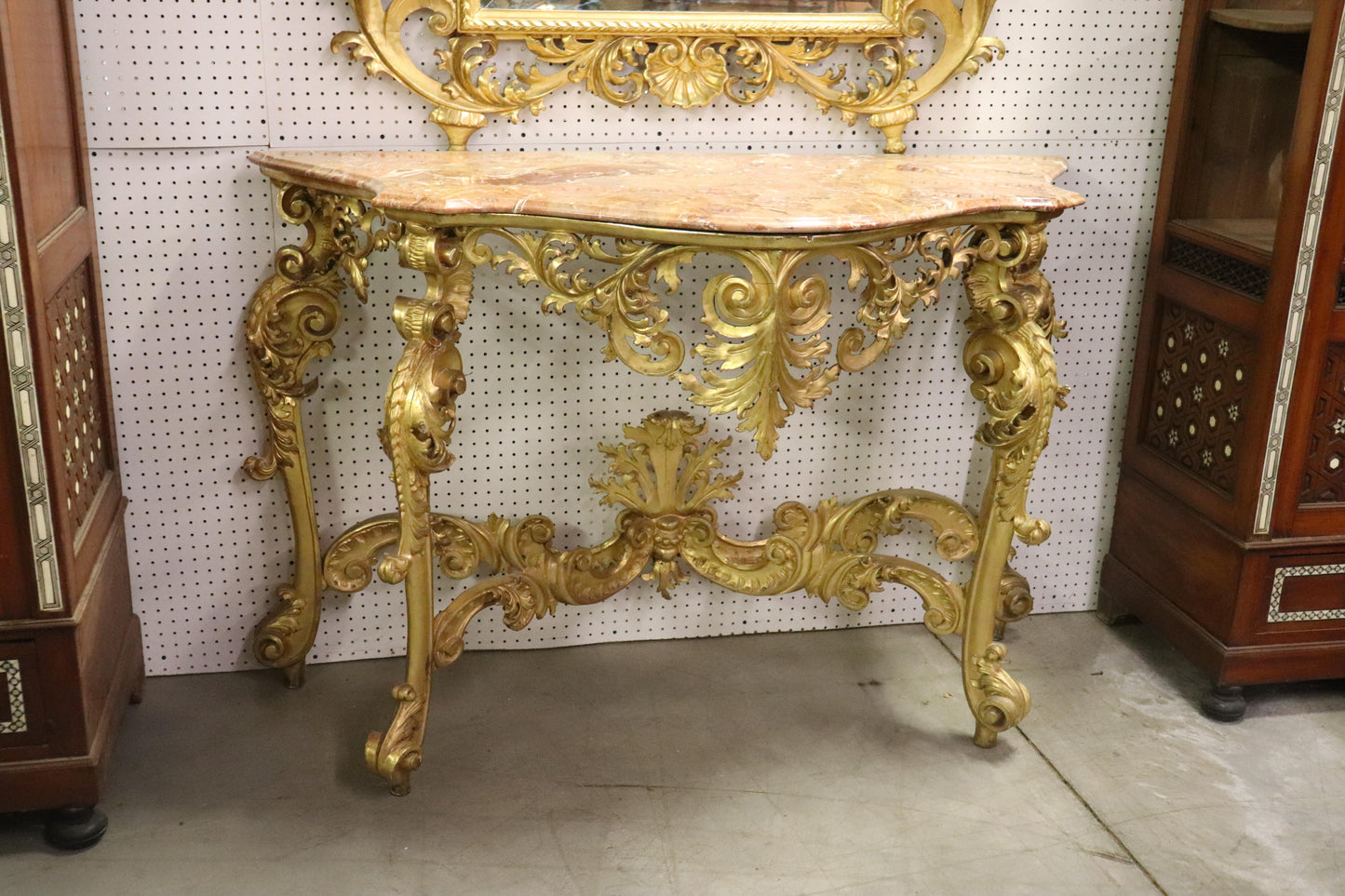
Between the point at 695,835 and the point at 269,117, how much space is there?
1.66m

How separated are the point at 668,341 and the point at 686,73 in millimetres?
780

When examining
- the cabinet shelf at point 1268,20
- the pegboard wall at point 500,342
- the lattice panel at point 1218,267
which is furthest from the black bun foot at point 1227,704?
the cabinet shelf at point 1268,20

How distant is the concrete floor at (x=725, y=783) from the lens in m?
2.34

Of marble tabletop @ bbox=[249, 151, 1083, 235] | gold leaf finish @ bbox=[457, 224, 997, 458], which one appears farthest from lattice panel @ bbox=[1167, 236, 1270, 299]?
gold leaf finish @ bbox=[457, 224, 997, 458]

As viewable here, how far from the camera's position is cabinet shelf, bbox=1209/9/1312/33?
2650mm

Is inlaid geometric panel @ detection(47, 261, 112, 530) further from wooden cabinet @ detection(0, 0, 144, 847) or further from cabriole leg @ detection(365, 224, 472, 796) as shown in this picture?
cabriole leg @ detection(365, 224, 472, 796)

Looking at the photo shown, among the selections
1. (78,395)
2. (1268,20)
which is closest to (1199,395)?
(1268,20)

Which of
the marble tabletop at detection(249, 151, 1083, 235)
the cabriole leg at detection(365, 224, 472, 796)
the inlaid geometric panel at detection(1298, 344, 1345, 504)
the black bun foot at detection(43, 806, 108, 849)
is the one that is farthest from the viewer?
the inlaid geometric panel at detection(1298, 344, 1345, 504)

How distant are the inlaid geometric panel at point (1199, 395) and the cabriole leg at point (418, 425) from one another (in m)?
1.67

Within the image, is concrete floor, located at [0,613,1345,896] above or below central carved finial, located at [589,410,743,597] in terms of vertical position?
below

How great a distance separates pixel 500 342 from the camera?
2.91 metres

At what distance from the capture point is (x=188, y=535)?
2.91 metres

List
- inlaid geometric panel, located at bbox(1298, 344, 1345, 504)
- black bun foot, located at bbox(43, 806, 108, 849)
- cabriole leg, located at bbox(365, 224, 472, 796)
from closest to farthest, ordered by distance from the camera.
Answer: cabriole leg, located at bbox(365, 224, 472, 796)
black bun foot, located at bbox(43, 806, 108, 849)
inlaid geometric panel, located at bbox(1298, 344, 1345, 504)

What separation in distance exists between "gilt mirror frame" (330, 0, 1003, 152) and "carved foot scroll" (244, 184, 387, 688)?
1.14 ft
